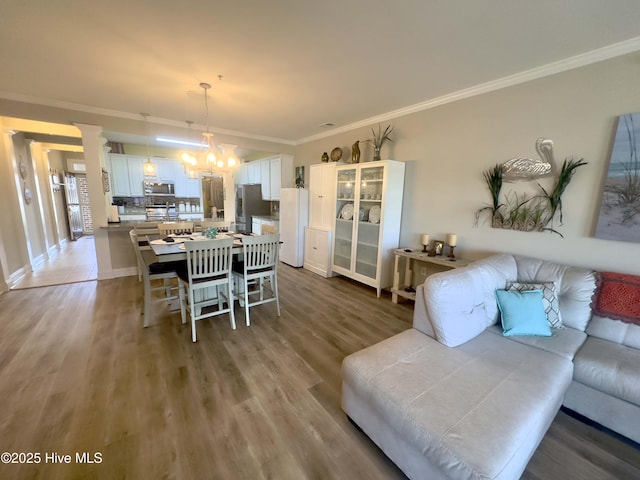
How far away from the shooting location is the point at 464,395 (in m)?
1.27

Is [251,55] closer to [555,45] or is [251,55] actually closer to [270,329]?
[555,45]

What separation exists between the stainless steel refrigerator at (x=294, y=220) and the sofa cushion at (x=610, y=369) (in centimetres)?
398

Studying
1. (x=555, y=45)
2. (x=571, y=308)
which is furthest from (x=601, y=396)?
(x=555, y=45)

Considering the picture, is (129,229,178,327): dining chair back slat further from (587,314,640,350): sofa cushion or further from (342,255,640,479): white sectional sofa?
(587,314,640,350): sofa cushion

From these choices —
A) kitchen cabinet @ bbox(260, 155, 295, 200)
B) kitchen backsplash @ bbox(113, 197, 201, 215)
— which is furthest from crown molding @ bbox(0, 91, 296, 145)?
kitchen backsplash @ bbox(113, 197, 201, 215)

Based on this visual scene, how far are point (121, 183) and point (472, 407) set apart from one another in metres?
7.73

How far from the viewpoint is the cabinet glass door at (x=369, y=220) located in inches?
142

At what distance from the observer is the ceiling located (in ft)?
5.29

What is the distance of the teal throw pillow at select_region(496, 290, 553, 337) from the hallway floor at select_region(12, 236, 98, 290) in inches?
217

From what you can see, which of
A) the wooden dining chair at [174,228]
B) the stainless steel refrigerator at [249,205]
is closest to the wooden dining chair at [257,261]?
the wooden dining chair at [174,228]

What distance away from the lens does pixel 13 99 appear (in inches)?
123

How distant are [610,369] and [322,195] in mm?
3770

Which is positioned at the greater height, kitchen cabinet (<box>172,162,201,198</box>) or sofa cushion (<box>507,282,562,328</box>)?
kitchen cabinet (<box>172,162,201,198</box>)

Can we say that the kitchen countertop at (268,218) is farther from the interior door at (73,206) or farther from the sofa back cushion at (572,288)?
the interior door at (73,206)
